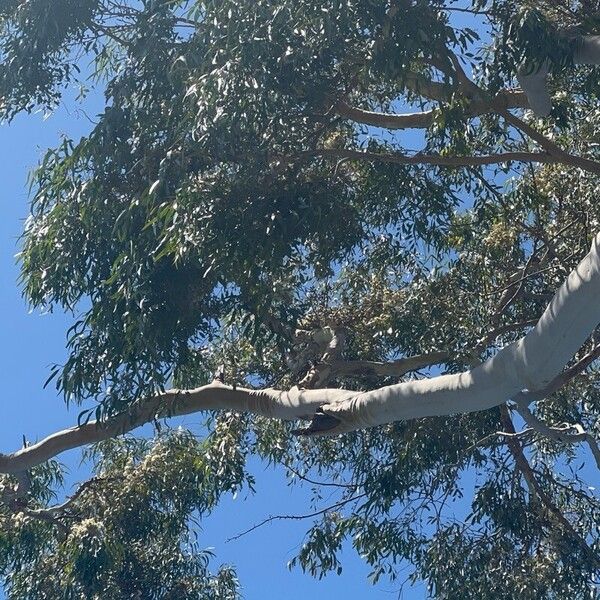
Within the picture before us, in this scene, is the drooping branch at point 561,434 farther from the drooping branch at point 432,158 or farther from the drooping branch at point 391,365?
the drooping branch at point 432,158

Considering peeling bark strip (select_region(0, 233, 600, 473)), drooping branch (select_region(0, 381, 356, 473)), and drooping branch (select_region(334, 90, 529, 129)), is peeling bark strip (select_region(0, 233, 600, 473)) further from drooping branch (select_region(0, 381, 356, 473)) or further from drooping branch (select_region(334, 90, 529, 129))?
drooping branch (select_region(334, 90, 529, 129))

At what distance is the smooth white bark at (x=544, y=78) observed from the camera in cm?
832

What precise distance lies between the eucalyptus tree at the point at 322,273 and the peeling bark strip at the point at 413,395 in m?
0.02

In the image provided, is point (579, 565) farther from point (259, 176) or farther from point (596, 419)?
point (259, 176)

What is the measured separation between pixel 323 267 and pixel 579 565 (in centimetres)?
346

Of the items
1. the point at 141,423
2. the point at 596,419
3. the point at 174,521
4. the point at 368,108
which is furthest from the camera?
the point at 174,521

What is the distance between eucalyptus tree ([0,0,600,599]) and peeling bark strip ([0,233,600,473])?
2cm

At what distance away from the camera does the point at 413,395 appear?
855cm

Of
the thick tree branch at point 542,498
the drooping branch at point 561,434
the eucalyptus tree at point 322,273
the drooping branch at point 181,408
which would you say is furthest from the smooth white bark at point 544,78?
the thick tree branch at point 542,498

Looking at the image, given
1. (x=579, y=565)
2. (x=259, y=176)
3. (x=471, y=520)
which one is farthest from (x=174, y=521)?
(x=259, y=176)

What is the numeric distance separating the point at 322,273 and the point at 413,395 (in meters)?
2.21

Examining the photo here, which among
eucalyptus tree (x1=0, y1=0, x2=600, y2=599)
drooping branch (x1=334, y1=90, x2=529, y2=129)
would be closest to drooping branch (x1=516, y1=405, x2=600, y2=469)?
eucalyptus tree (x1=0, y1=0, x2=600, y2=599)

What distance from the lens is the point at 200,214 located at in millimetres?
8125

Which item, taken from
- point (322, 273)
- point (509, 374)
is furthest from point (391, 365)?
point (509, 374)
